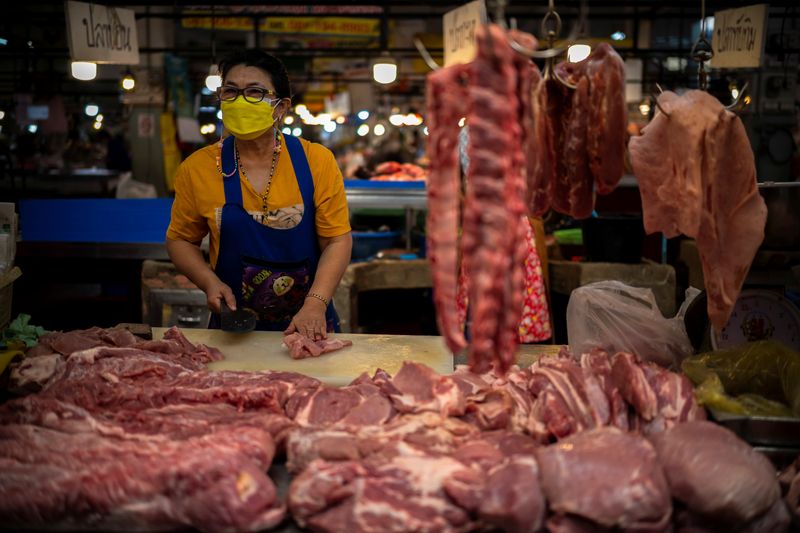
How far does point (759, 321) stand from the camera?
10.1ft

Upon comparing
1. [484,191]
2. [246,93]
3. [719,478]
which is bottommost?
[719,478]

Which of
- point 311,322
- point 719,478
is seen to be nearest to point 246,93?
point 311,322

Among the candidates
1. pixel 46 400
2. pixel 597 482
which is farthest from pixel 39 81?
pixel 597 482

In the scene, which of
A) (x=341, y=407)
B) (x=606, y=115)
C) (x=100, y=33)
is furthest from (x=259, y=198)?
(x=100, y=33)

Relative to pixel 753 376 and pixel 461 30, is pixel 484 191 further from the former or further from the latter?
pixel 461 30

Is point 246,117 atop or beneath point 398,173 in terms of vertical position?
atop

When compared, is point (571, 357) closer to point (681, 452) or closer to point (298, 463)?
point (681, 452)

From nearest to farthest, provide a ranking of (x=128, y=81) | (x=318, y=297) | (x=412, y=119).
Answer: (x=318, y=297) < (x=128, y=81) < (x=412, y=119)

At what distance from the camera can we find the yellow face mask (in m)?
3.79

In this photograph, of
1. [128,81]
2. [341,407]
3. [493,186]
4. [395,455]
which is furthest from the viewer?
[128,81]

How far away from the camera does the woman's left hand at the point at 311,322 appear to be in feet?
12.0

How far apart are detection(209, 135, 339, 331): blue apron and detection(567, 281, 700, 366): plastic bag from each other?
159 cm

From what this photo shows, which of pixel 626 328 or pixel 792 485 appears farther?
pixel 626 328

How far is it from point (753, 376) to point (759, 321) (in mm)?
353
